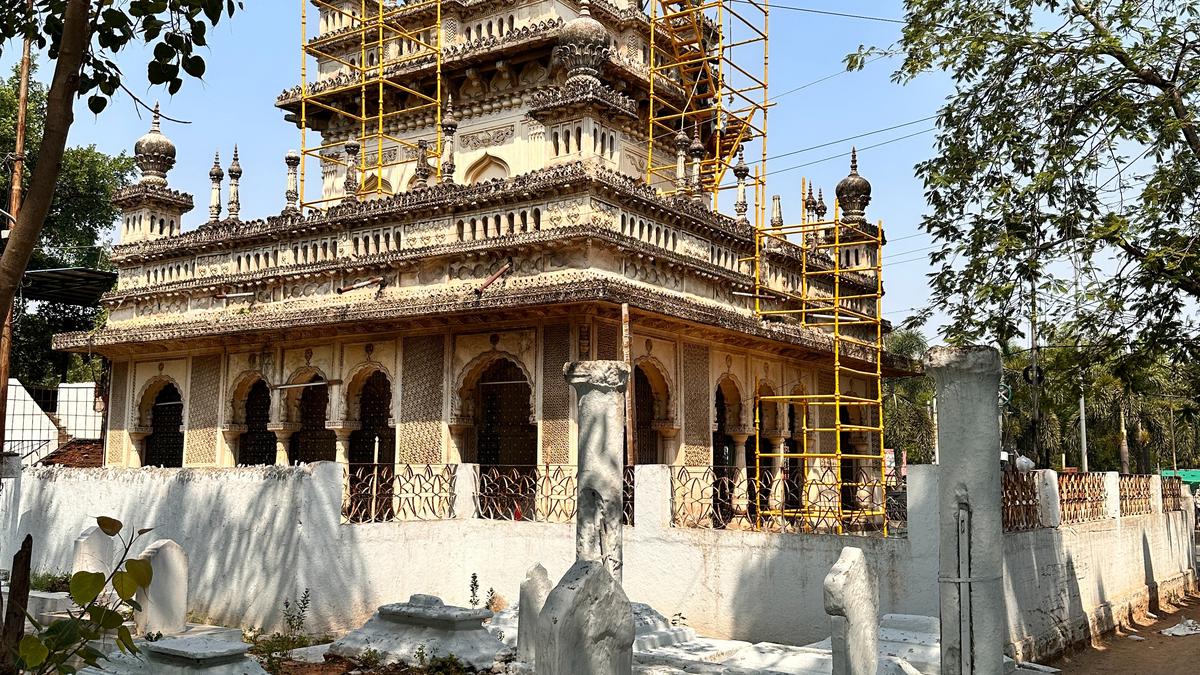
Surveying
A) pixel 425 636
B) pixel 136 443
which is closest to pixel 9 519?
pixel 136 443

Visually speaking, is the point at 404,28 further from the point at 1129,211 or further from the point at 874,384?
the point at 1129,211

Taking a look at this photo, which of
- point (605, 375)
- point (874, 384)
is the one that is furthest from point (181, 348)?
point (874, 384)

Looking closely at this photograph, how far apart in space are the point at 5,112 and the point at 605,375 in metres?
28.7

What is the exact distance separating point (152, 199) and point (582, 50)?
10.1 metres

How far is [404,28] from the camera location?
23375 mm

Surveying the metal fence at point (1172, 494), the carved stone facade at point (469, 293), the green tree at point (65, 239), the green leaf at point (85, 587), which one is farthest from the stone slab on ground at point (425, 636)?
the green tree at point (65, 239)

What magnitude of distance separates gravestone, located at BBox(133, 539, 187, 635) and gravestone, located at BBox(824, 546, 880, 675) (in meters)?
6.98

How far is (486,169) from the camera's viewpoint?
869 inches

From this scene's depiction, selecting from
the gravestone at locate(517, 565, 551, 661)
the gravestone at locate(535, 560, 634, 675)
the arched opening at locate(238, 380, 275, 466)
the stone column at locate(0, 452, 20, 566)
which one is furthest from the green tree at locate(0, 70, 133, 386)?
the gravestone at locate(535, 560, 634, 675)

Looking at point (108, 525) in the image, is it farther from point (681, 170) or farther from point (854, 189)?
point (854, 189)

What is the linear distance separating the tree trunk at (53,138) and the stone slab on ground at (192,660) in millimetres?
4563

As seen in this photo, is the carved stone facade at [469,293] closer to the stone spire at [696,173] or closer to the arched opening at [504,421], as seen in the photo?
the arched opening at [504,421]

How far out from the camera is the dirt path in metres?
12.1

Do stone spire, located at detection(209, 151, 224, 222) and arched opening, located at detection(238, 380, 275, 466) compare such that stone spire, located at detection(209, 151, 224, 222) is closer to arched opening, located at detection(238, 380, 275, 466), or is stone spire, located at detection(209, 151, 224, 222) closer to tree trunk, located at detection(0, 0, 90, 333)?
arched opening, located at detection(238, 380, 275, 466)
